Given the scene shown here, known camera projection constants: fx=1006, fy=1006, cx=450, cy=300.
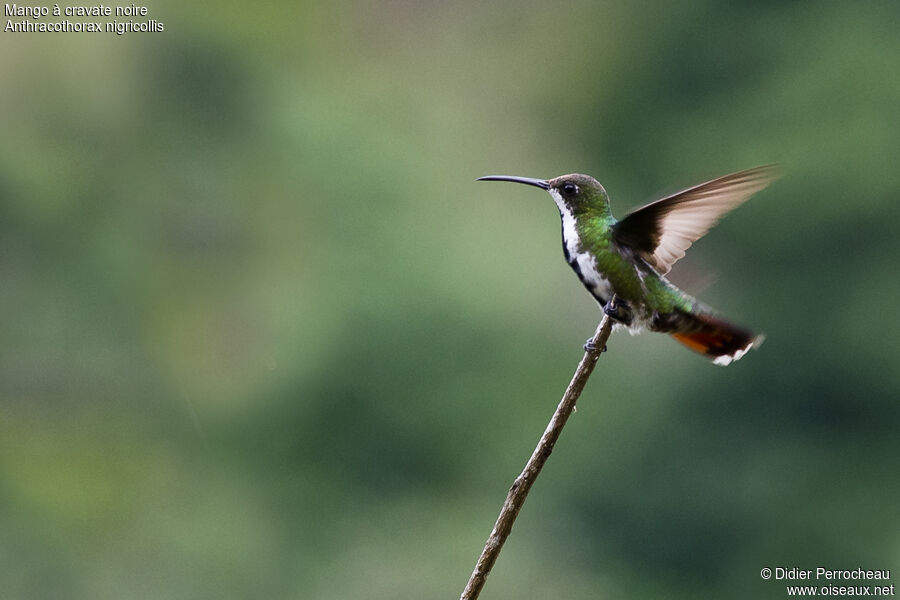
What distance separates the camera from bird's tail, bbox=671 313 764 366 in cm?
175

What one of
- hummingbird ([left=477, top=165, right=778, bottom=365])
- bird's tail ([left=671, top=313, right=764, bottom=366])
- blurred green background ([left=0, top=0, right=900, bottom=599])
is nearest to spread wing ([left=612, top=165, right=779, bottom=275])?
hummingbird ([left=477, top=165, right=778, bottom=365])

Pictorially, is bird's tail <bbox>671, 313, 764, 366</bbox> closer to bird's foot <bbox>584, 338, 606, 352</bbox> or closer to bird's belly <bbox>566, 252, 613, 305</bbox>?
bird's belly <bbox>566, 252, 613, 305</bbox>

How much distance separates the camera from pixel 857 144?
612cm

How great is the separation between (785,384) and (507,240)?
1.98m

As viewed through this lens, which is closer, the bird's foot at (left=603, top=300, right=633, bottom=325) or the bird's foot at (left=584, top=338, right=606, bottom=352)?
the bird's foot at (left=584, top=338, right=606, bottom=352)

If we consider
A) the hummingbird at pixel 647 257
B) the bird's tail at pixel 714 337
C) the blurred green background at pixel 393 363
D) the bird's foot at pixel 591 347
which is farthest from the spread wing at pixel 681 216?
the blurred green background at pixel 393 363

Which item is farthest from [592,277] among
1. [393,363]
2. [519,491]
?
[393,363]

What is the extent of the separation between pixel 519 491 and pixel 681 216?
2.66 ft

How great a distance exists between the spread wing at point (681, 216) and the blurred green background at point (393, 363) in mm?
3686

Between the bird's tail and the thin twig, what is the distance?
0.58m

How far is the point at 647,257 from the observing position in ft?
6.17

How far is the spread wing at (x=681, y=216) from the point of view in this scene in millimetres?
1614

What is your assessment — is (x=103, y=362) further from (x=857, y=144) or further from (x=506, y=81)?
(x=857, y=144)

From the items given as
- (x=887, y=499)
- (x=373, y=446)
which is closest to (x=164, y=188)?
(x=373, y=446)
